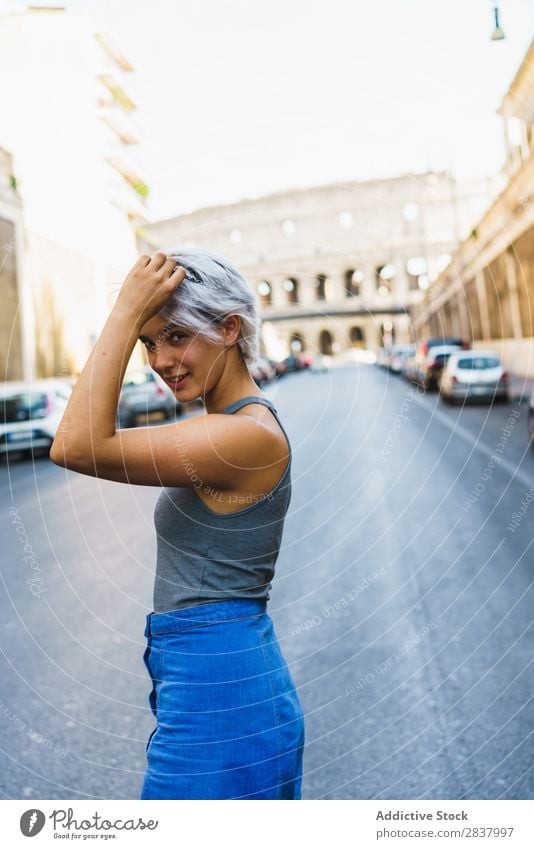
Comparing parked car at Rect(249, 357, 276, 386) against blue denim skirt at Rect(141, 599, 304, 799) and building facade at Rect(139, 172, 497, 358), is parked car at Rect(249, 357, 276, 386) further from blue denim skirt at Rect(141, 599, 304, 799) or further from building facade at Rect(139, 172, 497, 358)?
blue denim skirt at Rect(141, 599, 304, 799)

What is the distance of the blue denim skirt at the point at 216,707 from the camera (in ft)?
4.82

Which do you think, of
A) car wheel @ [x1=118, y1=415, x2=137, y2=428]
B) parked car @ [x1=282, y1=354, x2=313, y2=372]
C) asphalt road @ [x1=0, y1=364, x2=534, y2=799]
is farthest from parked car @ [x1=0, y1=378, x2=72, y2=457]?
parked car @ [x1=282, y1=354, x2=313, y2=372]

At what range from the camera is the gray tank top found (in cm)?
149

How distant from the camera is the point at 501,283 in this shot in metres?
28.0

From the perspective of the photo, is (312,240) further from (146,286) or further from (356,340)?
(356,340)

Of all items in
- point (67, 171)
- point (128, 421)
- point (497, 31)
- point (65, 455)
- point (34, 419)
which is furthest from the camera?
point (128, 421)

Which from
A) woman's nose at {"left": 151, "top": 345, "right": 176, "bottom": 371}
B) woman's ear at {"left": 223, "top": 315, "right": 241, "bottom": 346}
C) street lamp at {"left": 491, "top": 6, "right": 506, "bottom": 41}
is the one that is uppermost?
street lamp at {"left": 491, "top": 6, "right": 506, "bottom": 41}

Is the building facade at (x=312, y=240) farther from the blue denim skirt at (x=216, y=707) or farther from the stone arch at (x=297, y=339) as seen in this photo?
the blue denim skirt at (x=216, y=707)

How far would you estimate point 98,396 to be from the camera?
4.38ft

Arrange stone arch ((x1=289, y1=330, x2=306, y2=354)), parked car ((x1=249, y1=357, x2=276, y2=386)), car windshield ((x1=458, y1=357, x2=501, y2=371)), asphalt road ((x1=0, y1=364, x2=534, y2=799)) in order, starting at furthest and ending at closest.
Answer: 1. car windshield ((x1=458, y1=357, x2=501, y2=371))
2. asphalt road ((x1=0, y1=364, x2=534, y2=799))
3. stone arch ((x1=289, y1=330, x2=306, y2=354))
4. parked car ((x1=249, y1=357, x2=276, y2=386))

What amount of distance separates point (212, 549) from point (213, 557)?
1 centimetres

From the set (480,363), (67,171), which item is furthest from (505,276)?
(67,171)

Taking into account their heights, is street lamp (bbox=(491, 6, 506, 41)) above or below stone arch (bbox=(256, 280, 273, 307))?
above
